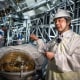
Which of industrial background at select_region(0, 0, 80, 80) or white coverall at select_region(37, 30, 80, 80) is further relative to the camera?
industrial background at select_region(0, 0, 80, 80)

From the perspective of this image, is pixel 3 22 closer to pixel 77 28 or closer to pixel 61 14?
pixel 77 28

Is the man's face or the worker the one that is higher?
the man's face

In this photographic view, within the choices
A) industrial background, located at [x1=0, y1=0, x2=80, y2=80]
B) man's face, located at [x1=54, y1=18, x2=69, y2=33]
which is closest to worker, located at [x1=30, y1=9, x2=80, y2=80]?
man's face, located at [x1=54, y1=18, x2=69, y2=33]

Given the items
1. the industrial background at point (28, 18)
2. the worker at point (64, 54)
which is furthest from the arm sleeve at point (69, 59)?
the industrial background at point (28, 18)

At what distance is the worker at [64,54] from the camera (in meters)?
1.30

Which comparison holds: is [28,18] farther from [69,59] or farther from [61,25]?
[69,59]

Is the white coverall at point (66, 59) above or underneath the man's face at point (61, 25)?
underneath

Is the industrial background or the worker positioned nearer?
the worker

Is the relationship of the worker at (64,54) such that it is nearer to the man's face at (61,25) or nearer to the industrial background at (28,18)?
the man's face at (61,25)

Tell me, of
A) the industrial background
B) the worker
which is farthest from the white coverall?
the industrial background

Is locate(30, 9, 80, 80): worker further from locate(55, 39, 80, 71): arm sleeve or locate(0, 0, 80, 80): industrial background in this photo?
locate(0, 0, 80, 80): industrial background

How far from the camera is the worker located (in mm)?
1304

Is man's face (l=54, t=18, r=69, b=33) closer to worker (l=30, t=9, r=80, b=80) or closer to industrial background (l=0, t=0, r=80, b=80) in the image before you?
worker (l=30, t=9, r=80, b=80)

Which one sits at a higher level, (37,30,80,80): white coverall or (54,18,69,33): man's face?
(54,18,69,33): man's face
